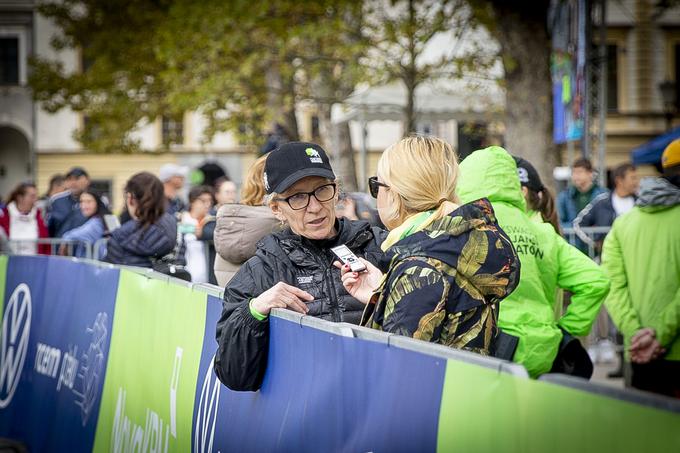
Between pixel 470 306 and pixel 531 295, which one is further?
pixel 531 295

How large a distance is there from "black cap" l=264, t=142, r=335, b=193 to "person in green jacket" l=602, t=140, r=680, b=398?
2.57 meters

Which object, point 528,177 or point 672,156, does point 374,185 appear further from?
point 672,156

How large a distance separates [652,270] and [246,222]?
7.27 ft

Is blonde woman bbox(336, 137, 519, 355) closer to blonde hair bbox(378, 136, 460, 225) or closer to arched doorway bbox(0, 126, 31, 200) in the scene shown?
blonde hair bbox(378, 136, 460, 225)

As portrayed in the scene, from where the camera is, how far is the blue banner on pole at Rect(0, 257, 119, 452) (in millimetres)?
7062

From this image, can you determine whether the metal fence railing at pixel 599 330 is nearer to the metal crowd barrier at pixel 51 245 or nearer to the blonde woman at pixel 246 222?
the metal crowd barrier at pixel 51 245

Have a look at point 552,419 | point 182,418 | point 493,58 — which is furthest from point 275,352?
point 493,58

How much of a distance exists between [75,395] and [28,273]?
1.93 metres

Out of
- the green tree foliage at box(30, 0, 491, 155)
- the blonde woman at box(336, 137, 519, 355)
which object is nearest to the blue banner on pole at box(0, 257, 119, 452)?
the blonde woman at box(336, 137, 519, 355)

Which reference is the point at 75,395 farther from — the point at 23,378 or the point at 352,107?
the point at 352,107

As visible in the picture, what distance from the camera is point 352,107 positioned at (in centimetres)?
2297

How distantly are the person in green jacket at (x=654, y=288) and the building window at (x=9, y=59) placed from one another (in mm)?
53485

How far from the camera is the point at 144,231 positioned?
8.65 metres

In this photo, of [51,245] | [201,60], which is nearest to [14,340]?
[51,245]
